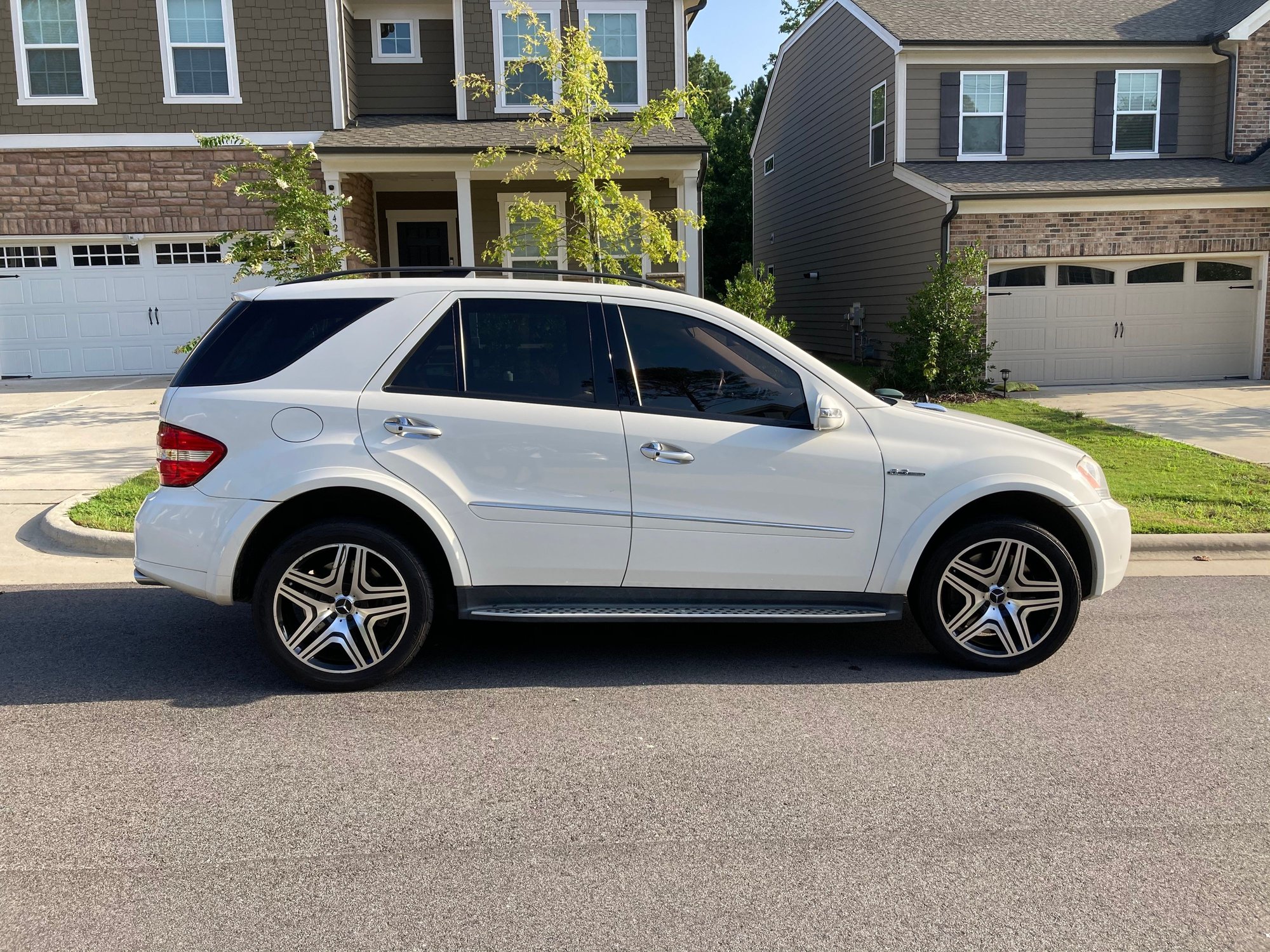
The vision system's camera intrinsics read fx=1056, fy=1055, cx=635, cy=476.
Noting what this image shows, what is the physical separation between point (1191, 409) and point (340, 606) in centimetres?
1323

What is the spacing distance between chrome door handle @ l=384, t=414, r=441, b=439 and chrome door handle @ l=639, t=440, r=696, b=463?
3.09ft

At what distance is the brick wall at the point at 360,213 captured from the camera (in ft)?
57.5

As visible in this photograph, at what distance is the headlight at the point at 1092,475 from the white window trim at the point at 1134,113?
1627 cm

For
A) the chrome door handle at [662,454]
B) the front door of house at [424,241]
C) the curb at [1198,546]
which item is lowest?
the curb at [1198,546]

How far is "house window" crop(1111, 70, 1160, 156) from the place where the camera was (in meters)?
19.1

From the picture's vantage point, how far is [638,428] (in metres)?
4.85

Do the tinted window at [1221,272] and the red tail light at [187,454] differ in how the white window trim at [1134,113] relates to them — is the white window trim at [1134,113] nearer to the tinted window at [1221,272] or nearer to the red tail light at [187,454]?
the tinted window at [1221,272]

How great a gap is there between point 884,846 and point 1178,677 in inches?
95.6

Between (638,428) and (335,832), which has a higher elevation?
(638,428)

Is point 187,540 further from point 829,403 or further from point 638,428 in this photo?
point 829,403

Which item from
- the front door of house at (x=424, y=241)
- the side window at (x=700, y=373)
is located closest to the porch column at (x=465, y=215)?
the front door of house at (x=424, y=241)

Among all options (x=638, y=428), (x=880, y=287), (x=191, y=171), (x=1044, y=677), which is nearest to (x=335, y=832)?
(x=638, y=428)

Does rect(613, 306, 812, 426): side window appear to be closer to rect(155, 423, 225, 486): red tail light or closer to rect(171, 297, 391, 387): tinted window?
rect(171, 297, 391, 387): tinted window

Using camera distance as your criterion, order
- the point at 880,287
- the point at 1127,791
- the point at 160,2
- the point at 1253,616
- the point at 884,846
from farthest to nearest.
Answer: the point at 880,287, the point at 160,2, the point at 1253,616, the point at 1127,791, the point at 884,846
